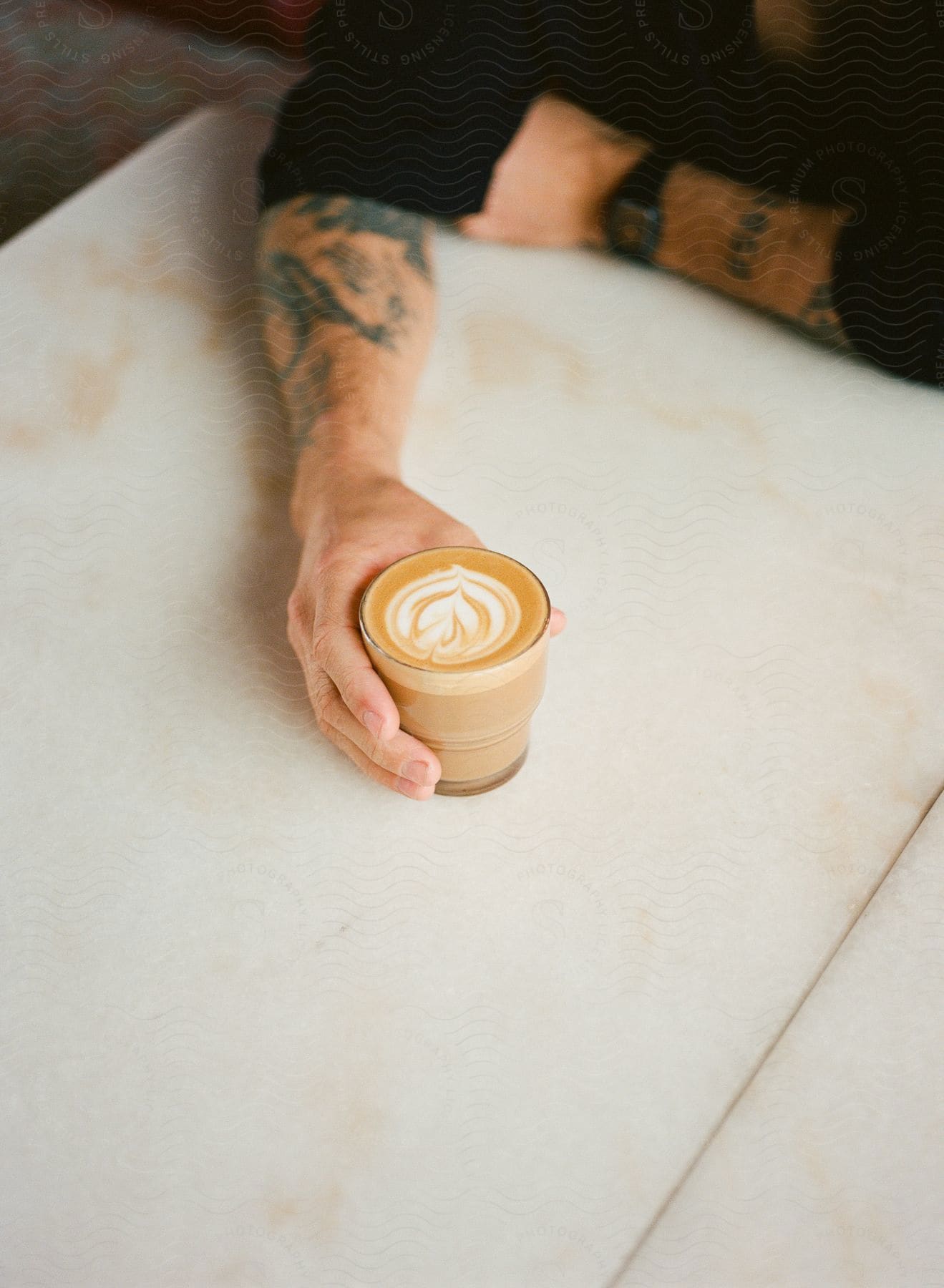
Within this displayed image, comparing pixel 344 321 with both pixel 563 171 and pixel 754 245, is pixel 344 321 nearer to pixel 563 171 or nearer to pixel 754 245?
pixel 563 171

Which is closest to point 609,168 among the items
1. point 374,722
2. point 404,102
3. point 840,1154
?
point 404,102

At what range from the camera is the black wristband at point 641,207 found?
1.33 meters

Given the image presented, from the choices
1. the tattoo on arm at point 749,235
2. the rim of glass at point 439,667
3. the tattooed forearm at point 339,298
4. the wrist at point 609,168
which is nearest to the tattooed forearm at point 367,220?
the tattooed forearm at point 339,298

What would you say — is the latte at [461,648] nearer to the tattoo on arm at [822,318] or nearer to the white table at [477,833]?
the white table at [477,833]

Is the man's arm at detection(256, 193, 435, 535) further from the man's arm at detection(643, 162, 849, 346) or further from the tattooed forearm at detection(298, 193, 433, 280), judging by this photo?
the man's arm at detection(643, 162, 849, 346)

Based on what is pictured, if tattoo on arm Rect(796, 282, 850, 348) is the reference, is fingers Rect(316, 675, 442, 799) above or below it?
below

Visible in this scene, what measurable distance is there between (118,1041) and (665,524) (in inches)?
28.8

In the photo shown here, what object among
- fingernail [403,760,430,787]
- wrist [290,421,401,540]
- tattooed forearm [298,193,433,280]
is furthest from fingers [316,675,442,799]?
tattooed forearm [298,193,433,280]

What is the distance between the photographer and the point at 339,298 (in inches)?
48.8

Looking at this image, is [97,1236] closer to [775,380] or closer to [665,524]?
[665,524]

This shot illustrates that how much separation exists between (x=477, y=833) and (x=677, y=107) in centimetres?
105

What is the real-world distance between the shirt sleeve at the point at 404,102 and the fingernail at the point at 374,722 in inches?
33.8

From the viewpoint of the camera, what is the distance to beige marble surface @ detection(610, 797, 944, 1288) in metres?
0.62

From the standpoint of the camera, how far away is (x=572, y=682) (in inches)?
36.6
